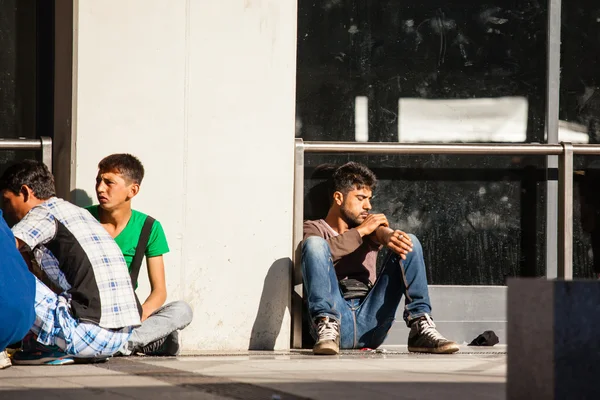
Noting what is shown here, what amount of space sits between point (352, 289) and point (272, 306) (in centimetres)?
51

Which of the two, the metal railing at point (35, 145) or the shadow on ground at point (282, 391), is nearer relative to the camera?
the shadow on ground at point (282, 391)

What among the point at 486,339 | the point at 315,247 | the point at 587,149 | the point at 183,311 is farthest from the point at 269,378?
the point at 587,149

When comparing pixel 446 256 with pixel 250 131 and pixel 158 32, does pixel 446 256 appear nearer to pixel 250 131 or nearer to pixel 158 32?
pixel 250 131

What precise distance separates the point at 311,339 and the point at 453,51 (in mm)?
2225

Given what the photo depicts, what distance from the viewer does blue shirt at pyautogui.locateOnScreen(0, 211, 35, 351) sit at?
462 centimetres

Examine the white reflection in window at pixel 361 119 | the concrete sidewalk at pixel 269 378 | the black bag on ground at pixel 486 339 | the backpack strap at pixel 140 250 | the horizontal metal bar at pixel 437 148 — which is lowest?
the black bag on ground at pixel 486 339

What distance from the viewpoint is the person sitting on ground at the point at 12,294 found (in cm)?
462

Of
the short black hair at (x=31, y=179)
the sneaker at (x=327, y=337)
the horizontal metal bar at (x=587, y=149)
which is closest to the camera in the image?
the short black hair at (x=31, y=179)

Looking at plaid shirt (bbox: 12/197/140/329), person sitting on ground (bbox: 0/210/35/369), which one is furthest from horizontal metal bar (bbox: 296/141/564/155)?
person sitting on ground (bbox: 0/210/35/369)

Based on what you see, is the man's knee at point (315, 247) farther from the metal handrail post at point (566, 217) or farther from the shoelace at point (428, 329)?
the metal handrail post at point (566, 217)

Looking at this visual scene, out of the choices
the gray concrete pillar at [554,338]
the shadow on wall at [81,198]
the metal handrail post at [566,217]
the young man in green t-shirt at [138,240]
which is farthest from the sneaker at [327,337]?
the gray concrete pillar at [554,338]

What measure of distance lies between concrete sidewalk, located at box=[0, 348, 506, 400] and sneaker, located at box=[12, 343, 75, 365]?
80 mm

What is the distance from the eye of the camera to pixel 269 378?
206 inches

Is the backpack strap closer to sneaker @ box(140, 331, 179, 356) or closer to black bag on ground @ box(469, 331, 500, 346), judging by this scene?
sneaker @ box(140, 331, 179, 356)
